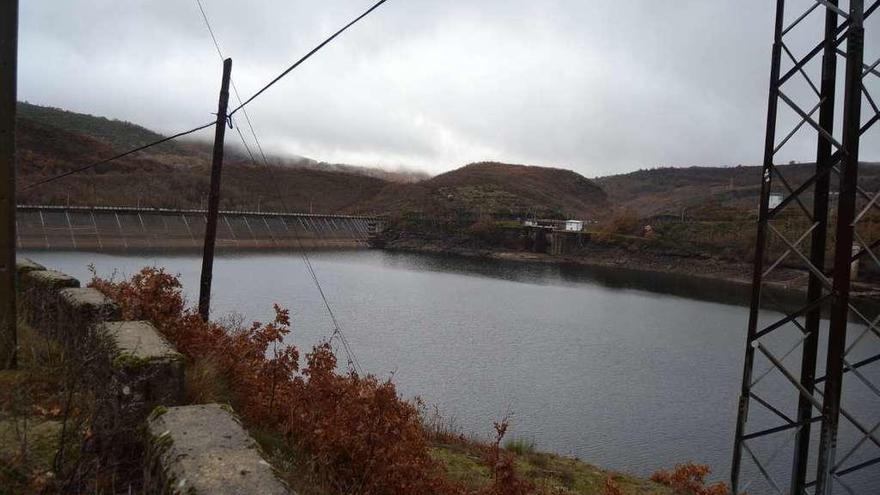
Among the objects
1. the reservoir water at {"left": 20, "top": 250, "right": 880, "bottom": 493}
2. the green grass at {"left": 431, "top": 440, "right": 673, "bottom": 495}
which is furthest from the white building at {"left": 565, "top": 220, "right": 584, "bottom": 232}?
the green grass at {"left": 431, "top": 440, "right": 673, "bottom": 495}

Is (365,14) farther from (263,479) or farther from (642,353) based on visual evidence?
(642,353)

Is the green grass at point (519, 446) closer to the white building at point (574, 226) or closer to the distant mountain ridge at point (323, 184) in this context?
the distant mountain ridge at point (323, 184)

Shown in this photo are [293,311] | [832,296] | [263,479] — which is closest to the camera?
[263,479]

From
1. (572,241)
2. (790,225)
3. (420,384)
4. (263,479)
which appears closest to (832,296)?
(263,479)

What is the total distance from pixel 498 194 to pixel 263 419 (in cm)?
9558

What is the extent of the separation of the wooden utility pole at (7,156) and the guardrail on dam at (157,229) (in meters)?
35.9

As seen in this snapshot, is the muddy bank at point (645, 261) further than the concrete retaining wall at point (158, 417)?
Yes

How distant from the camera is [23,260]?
8398mm

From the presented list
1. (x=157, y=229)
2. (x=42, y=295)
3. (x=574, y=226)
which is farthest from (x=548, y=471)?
(x=574, y=226)

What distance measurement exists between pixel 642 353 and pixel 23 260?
60.8 feet

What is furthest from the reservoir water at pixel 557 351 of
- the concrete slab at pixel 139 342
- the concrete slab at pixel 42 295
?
the concrete slab at pixel 42 295

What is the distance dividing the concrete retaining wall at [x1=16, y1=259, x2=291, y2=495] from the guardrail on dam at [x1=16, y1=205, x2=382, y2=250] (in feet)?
120

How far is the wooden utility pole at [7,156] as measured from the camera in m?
5.03

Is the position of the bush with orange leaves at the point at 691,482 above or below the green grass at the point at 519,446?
above
